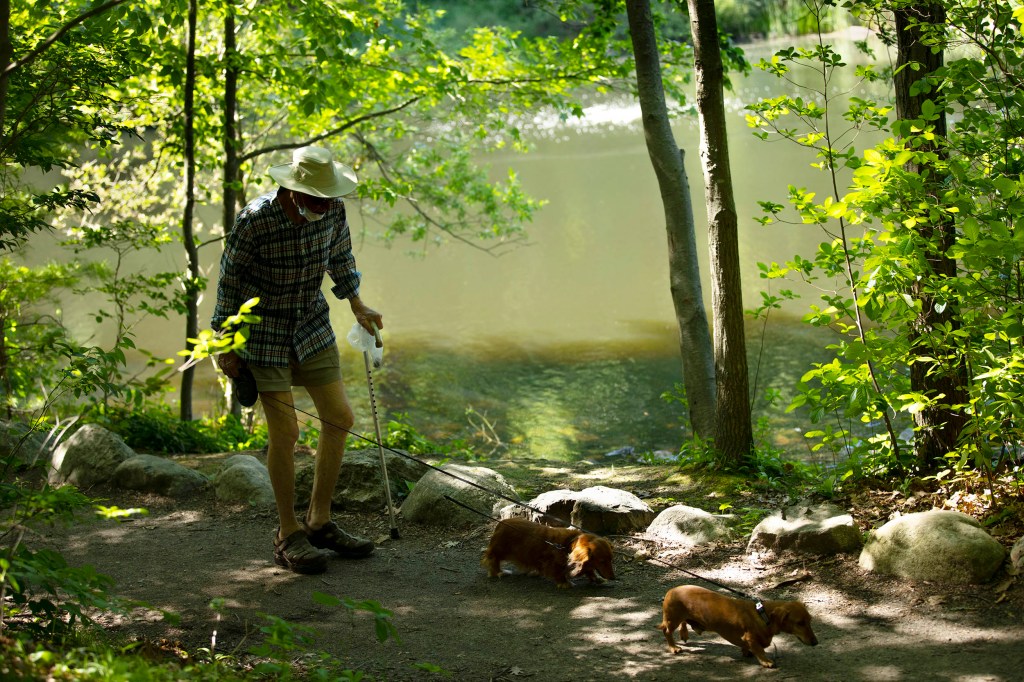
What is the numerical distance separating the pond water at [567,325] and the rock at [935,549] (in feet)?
9.81

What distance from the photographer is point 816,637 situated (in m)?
3.36

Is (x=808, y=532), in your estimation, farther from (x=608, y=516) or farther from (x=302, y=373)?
(x=302, y=373)

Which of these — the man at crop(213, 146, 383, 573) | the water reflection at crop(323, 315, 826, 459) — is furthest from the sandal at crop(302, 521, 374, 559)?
the water reflection at crop(323, 315, 826, 459)

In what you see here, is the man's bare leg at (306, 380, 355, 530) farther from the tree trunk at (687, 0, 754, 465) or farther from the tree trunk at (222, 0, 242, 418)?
the tree trunk at (222, 0, 242, 418)

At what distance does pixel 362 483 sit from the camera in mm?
5562

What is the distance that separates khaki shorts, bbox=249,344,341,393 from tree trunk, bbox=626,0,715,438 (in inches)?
93.7

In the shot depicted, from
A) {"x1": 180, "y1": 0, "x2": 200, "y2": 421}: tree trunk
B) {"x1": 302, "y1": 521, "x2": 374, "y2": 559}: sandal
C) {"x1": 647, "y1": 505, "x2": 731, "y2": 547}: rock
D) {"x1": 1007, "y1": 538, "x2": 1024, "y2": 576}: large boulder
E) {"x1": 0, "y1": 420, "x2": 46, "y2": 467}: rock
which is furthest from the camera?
{"x1": 180, "y1": 0, "x2": 200, "y2": 421}: tree trunk

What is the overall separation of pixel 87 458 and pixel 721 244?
4.34 metres

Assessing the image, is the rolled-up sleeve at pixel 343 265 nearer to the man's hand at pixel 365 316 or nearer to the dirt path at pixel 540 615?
the man's hand at pixel 365 316

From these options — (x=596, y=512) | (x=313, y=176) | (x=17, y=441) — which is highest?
(x=313, y=176)

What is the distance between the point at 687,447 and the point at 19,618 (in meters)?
3.85

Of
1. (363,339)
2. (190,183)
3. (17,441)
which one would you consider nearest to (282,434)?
(363,339)

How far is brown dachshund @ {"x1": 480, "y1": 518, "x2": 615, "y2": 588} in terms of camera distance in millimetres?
3949

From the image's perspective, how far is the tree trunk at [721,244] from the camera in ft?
17.4
